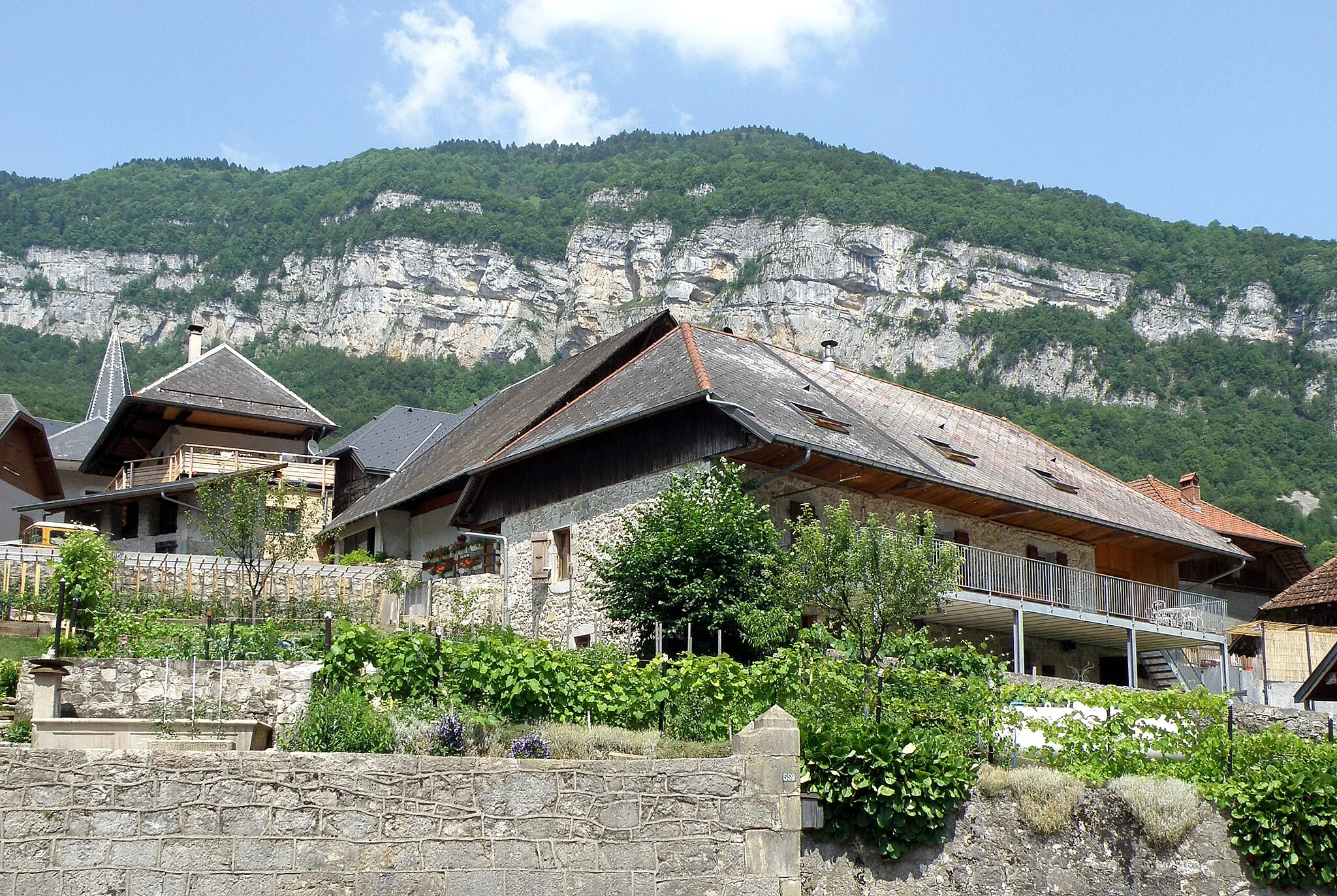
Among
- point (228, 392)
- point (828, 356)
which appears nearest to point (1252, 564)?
point (828, 356)

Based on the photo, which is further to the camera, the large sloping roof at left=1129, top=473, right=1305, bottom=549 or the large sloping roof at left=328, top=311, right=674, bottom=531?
the large sloping roof at left=1129, top=473, right=1305, bottom=549

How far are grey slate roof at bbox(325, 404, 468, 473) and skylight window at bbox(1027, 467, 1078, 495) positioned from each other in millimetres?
15868

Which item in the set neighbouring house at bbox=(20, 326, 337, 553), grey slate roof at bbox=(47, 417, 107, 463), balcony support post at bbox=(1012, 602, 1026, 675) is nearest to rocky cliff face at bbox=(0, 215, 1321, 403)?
grey slate roof at bbox=(47, 417, 107, 463)

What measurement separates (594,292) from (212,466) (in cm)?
8583

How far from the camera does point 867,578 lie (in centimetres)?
1794

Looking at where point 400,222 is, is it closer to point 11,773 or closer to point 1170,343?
point 1170,343

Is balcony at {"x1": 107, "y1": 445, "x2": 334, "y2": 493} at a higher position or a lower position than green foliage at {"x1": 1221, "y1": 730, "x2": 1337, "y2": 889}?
higher

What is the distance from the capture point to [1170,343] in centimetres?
8475

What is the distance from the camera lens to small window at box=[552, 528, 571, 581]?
2472 centimetres

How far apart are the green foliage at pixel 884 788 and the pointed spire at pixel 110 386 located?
51531mm

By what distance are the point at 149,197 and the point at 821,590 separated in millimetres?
119916

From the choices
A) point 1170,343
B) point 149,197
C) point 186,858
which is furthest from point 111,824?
point 149,197

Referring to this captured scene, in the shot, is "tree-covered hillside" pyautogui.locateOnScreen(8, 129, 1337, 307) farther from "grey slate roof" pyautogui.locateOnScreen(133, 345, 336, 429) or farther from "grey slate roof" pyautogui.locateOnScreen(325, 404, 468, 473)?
"grey slate roof" pyautogui.locateOnScreen(133, 345, 336, 429)

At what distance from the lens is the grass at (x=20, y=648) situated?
58.2 ft
